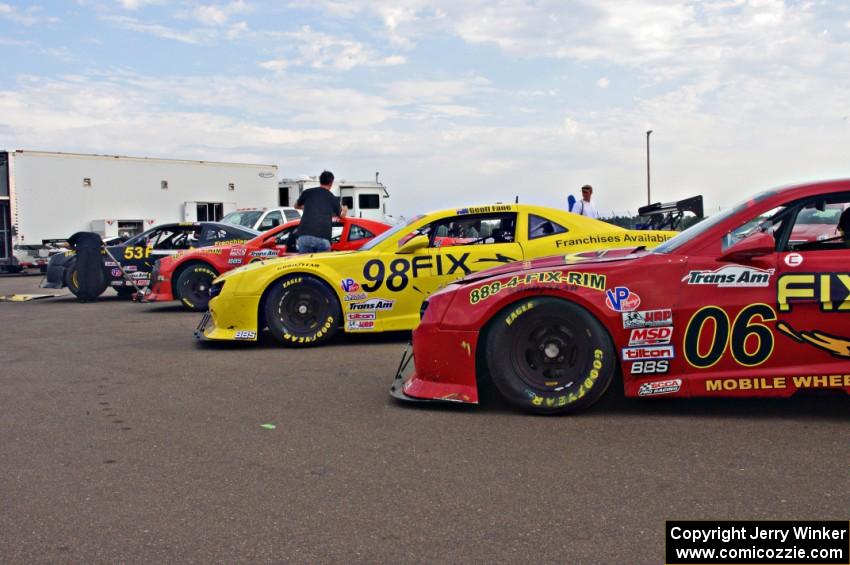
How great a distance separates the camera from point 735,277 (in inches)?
196

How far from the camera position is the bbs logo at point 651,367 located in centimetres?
504

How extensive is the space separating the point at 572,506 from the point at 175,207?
2305 cm

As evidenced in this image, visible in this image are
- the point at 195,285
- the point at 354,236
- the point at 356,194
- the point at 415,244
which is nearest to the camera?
the point at 415,244

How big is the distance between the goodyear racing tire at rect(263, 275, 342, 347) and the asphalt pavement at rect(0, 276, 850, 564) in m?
1.62

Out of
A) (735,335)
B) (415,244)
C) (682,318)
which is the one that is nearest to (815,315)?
(735,335)

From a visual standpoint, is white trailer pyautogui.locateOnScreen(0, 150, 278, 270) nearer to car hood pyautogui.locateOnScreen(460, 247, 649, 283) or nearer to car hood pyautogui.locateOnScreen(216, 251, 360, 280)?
car hood pyautogui.locateOnScreen(216, 251, 360, 280)

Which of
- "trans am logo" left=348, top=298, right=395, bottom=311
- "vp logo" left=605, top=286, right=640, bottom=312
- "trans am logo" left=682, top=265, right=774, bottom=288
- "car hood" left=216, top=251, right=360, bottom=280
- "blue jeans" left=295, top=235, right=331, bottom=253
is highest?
"blue jeans" left=295, top=235, right=331, bottom=253

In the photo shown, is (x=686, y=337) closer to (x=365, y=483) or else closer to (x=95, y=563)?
(x=365, y=483)

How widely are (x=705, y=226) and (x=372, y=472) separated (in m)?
2.48

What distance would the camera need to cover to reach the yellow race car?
8281mm

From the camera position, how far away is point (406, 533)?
3.40 meters

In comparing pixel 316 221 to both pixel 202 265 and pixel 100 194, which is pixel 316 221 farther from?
pixel 100 194

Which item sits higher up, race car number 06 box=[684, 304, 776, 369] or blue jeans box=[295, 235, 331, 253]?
blue jeans box=[295, 235, 331, 253]

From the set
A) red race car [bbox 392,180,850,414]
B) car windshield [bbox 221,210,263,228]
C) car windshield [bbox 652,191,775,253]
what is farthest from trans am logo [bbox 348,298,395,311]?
car windshield [bbox 221,210,263,228]
